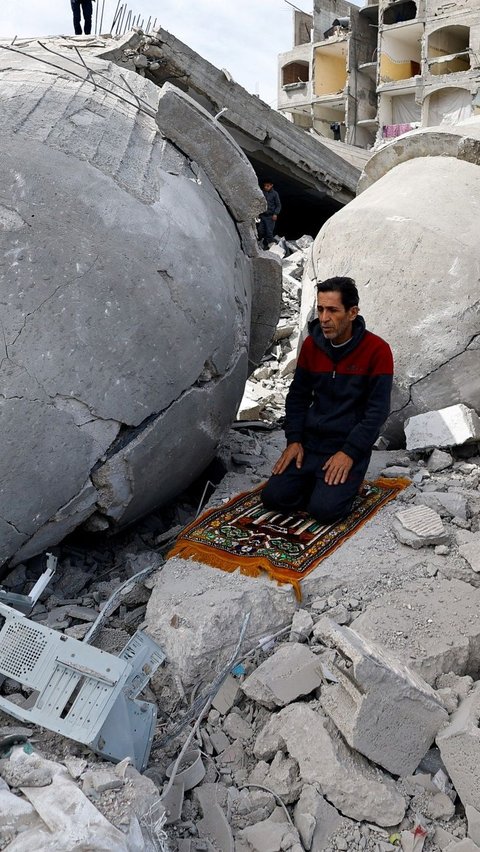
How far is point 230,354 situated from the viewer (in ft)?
12.2

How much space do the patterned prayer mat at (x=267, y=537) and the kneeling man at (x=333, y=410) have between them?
0.10 meters

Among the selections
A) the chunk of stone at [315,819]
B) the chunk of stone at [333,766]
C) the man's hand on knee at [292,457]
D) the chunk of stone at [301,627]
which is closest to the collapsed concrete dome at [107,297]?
the man's hand on knee at [292,457]

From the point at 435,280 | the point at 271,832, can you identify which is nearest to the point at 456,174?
the point at 435,280

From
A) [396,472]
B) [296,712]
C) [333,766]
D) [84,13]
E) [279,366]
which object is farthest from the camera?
[84,13]

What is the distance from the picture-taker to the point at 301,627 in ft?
9.75

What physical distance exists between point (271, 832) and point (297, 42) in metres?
37.1

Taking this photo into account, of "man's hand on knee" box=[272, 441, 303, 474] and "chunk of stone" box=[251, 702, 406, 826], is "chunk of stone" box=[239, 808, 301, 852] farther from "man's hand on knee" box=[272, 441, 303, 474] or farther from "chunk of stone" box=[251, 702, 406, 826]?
"man's hand on knee" box=[272, 441, 303, 474]

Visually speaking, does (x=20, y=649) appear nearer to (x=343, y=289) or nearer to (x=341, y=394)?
(x=341, y=394)

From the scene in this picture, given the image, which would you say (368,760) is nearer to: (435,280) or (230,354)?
(230,354)

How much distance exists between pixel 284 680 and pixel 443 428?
2515mm

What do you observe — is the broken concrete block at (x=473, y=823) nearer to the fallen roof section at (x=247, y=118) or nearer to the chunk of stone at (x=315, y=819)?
the chunk of stone at (x=315, y=819)

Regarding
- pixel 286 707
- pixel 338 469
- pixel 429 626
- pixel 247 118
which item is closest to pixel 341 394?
pixel 338 469

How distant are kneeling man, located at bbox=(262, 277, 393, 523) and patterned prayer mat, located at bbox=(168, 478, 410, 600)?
10cm

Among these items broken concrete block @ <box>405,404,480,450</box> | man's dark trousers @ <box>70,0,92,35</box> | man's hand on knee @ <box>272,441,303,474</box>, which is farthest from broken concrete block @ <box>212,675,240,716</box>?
man's dark trousers @ <box>70,0,92,35</box>
